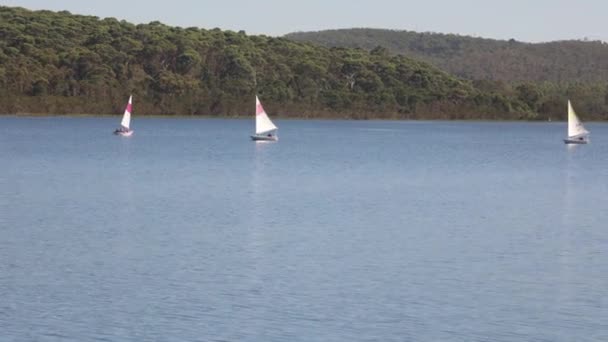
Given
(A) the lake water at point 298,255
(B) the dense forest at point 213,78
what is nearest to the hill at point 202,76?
(B) the dense forest at point 213,78

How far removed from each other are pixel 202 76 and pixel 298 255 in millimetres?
128630

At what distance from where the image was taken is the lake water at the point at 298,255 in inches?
816

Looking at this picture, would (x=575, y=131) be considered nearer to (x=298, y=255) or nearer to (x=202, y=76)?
(x=298, y=255)

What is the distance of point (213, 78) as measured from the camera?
155250mm

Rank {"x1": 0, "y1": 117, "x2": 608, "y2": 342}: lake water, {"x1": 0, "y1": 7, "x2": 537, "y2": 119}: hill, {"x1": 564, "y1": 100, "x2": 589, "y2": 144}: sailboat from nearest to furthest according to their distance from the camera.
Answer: {"x1": 0, "y1": 117, "x2": 608, "y2": 342}: lake water < {"x1": 564, "y1": 100, "x2": 589, "y2": 144}: sailboat < {"x1": 0, "y1": 7, "x2": 537, "y2": 119}: hill

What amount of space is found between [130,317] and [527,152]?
71306 millimetres

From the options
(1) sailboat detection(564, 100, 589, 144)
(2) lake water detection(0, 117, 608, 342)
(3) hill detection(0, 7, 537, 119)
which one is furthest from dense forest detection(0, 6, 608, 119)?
(2) lake water detection(0, 117, 608, 342)

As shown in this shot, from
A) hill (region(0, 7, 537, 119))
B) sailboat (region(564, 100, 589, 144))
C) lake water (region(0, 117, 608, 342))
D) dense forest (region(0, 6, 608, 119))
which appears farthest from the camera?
dense forest (region(0, 6, 608, 119))

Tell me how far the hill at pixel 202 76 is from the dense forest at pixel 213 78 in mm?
133

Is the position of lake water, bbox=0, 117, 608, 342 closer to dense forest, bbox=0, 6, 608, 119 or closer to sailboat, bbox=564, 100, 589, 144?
sailboat, bbox=564, 100, 589, 144

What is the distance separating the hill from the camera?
144 metres

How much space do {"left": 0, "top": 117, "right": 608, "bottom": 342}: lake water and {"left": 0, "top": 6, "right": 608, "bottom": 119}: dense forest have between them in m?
86.4

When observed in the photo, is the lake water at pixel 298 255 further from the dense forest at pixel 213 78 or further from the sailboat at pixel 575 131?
the dense forest at pixel 213 78

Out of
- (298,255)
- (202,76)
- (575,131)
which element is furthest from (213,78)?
(298,255)
